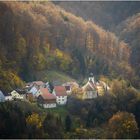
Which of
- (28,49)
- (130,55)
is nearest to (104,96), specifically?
(28,49)

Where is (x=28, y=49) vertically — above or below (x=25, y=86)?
above

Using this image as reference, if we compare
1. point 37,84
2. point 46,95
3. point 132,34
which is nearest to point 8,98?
point 46,95

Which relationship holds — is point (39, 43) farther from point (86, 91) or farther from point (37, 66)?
point (86, 91)

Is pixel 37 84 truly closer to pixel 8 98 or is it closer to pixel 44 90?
pixel 44 90

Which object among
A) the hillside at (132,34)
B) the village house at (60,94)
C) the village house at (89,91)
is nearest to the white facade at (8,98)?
the village house at (60,94)

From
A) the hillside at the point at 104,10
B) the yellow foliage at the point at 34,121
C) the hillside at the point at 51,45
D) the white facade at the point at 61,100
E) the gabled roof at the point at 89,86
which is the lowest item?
the yellow foliage at the point at 34,121

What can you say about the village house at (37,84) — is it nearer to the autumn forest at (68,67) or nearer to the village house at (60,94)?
the autumn forest at (68,67)
